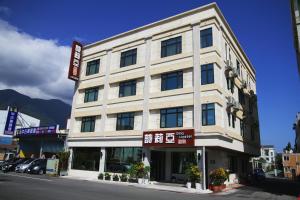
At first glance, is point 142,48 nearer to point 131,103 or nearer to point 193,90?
point 131,103

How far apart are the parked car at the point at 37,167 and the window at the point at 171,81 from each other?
60.9 feet

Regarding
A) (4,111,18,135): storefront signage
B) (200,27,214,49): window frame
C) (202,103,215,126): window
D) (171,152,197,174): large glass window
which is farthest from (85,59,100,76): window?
(4,111,18,135): storefront signage

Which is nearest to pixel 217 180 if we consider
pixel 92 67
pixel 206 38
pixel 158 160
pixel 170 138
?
pixel 170 138

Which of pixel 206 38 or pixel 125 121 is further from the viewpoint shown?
pixel 125 121

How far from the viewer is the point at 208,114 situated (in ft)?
83.9

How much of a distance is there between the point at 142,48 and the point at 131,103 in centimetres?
686

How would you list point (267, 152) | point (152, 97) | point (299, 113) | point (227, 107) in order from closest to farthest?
point (227, 107)
point (152, 97)
point (299, 113)
point (267, 152)

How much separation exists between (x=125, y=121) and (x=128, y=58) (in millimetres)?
→ 8029

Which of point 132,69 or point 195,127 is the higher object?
point 132,69

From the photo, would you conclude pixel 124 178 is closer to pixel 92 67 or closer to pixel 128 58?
pixel 128 58

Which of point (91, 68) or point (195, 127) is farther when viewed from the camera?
point (91, 68)

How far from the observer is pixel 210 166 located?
89.1 ft

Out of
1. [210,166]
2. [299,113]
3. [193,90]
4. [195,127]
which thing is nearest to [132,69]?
[193,90]

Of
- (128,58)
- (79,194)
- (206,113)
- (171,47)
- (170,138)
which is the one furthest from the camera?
(128,58)
